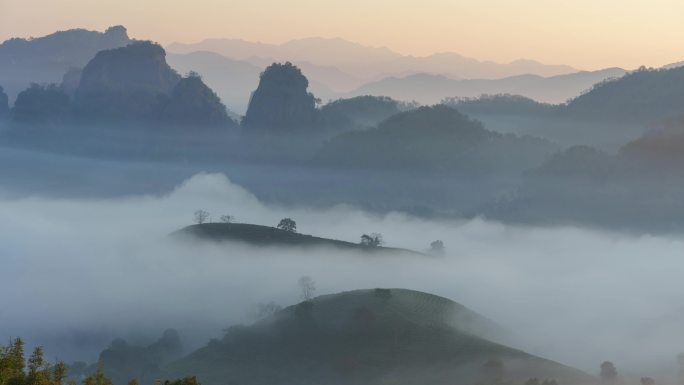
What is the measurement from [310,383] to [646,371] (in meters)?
70.1

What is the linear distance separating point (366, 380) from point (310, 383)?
11.7 m

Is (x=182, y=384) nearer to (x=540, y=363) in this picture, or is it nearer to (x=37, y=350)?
(x=37, y=350)

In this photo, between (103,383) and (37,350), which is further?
(103,383)

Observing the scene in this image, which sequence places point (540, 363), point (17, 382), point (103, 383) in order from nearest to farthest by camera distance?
point (17, 382)
point (103, 383)
point (540, 363)

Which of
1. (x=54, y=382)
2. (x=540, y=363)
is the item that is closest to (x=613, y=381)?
(x=540, y=363)

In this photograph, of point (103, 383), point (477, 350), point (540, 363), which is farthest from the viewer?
point (477, 350)

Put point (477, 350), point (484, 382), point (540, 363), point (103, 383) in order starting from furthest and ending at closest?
point (477, 350) < point (540, 363) < point (484, 382) < point (103, 383)

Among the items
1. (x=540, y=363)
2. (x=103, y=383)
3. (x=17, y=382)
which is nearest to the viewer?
(x=17, y=382)

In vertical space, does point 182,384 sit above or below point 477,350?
below

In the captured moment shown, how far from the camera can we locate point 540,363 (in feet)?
613

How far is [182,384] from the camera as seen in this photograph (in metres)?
96.9

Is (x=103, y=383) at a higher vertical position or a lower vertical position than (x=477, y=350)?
lower

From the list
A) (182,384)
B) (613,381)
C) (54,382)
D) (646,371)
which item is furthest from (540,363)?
(54,382)

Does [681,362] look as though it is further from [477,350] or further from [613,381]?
[477,350]
